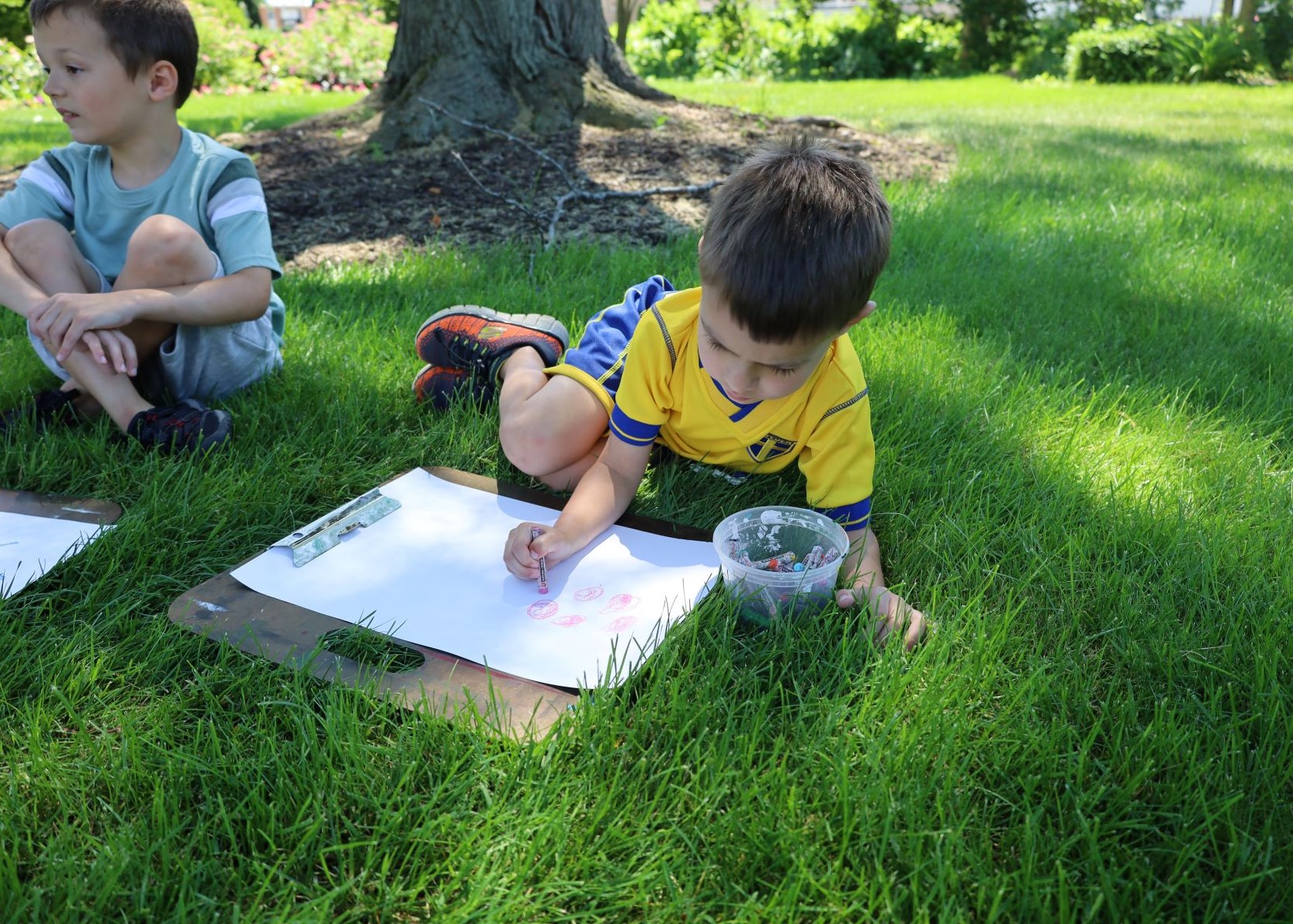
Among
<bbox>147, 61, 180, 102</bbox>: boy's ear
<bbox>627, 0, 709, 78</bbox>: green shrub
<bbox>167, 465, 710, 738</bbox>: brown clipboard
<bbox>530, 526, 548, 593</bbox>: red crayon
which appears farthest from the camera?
<bbox>627, 0, 709, 78</bbox>: green shrub

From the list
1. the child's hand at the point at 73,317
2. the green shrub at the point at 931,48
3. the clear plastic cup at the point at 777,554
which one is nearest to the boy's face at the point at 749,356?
the clear plastic cup at the point at 777,554

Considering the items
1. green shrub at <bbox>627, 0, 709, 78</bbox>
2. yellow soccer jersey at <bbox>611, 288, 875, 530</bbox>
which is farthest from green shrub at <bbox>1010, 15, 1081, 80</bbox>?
yellow soccer jersey at <bbox>611, 288, 875, 530</bbox>

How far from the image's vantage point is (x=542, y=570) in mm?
1640

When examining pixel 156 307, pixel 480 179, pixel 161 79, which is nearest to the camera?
pixel 156 307

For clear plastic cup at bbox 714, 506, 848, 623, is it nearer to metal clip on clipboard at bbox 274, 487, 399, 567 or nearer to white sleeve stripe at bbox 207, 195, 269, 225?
metal clip on clipboard at bbox 274, 487, 399, 567

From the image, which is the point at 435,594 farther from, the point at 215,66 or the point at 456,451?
the point at 215,66

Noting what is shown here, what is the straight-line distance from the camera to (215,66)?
444 inches

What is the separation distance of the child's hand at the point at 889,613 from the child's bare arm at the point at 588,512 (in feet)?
1.65

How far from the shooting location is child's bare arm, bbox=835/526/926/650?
4.85 ft

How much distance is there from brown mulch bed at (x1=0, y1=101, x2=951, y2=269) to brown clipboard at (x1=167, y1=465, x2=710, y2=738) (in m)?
2.08

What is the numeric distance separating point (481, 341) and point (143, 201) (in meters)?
0.92

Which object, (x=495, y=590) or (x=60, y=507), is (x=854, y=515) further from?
(x=60, y=507)

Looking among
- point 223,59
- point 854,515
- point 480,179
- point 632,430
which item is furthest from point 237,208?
point 223,59

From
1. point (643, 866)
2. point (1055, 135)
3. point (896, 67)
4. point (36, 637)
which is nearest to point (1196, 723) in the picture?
point (643, 866)
